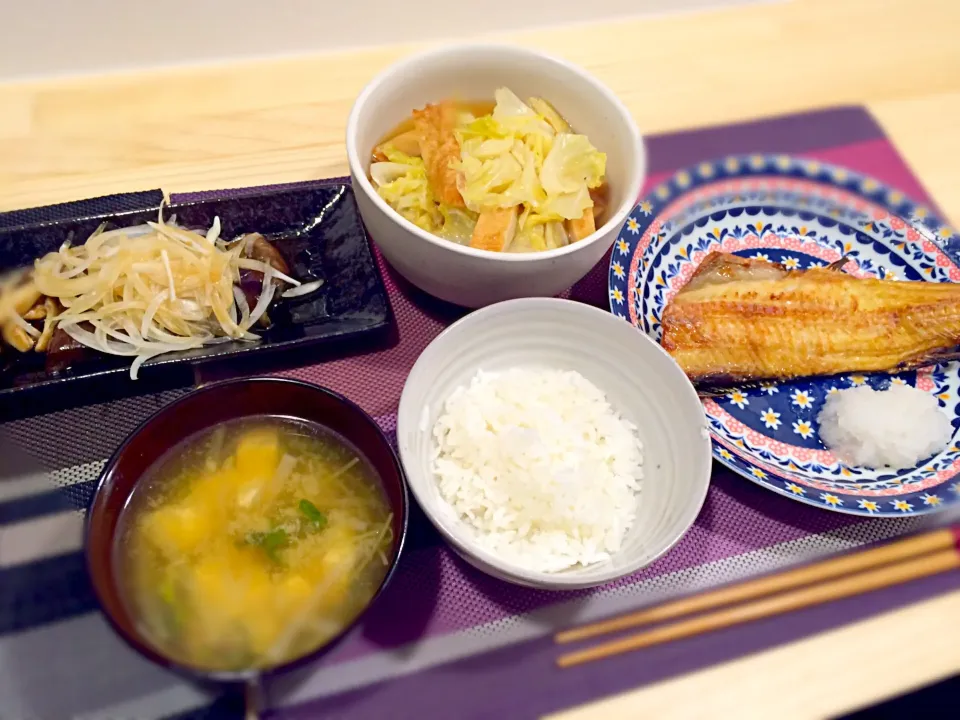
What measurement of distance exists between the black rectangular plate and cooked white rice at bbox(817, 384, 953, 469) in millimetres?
→ 900

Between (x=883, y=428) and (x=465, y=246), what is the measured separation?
85 cm

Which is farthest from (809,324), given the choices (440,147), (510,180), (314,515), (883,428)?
(314,515)

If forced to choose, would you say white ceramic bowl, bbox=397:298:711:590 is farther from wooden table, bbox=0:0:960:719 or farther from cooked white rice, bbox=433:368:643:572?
wooden table, bbox=0:0:960:719

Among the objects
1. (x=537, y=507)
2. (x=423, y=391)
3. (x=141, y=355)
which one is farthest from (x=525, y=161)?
(x=141, y=355)

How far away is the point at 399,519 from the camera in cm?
103

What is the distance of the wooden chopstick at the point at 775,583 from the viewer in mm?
1162

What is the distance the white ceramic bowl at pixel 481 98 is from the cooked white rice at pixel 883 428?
1.85 feet

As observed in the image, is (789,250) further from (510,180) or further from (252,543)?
(252,543)

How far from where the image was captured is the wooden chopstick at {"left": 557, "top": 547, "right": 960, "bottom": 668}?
1.14 m

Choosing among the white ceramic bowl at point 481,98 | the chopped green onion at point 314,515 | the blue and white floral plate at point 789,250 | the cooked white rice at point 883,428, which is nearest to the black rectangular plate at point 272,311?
the white ceramic bowl at point 481,98

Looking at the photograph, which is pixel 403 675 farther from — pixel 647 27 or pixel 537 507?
pixel 647 27

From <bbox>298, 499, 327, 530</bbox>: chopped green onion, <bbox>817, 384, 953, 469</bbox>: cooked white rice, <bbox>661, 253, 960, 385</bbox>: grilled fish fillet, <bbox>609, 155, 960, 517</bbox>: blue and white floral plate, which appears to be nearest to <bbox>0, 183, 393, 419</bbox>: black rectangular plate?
<bbox>298, 499, 327, 530</bbox>: chopped green onion

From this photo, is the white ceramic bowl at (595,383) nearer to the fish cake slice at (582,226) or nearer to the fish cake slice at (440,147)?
the fish cake slice at (582,226)

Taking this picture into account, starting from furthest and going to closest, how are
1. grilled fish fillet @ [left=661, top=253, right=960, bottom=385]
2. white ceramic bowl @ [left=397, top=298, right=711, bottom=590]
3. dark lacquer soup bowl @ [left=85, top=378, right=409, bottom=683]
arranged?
grilled fish fillet @ [left=661, top=253, right=960, bottom=385]
white ceramic bowl @ [left=397, top=298, right=711, bottom=590]
dark lacquer soup bowl @ [left=85, top=378, right=409, bottom=683]
